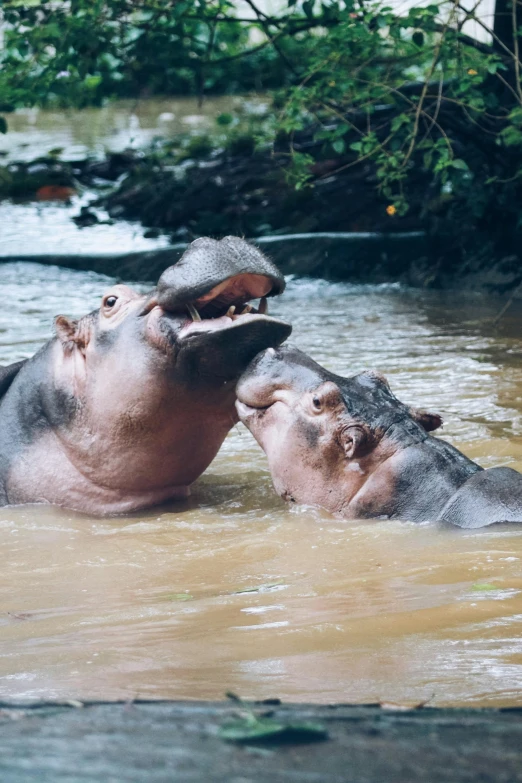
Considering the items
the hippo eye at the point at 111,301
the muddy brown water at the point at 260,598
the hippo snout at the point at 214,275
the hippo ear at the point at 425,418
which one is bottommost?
the muddy brown water at the point at 260,598

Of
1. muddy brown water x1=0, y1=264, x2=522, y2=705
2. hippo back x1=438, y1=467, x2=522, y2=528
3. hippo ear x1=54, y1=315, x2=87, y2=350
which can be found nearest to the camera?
muddy brown water x1=0, y1=264, x2=522, y2=705

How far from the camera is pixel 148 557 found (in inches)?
147

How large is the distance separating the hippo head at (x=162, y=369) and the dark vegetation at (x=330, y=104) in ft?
9.55

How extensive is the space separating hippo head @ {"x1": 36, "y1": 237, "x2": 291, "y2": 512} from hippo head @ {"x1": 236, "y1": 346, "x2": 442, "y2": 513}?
4.2 inches

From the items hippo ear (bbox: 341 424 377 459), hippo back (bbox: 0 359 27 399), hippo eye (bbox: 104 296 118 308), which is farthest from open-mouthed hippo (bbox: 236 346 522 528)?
hippo back (bbox: 0 359 27 399)

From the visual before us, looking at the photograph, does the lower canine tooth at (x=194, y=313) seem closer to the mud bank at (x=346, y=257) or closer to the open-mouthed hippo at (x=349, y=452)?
the open-mouthed hippo at (x=349, y=452)

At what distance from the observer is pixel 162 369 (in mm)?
4070

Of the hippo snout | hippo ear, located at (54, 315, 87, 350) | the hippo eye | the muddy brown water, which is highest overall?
the hippo snout

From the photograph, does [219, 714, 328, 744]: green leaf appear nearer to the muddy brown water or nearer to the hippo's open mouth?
the muddy brown water

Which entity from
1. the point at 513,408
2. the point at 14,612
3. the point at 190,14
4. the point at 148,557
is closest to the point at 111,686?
the point at 14,612

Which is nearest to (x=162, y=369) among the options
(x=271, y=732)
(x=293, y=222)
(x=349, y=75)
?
(x=271, y=732)

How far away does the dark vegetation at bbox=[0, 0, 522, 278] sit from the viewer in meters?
7.56

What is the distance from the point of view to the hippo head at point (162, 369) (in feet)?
12.9

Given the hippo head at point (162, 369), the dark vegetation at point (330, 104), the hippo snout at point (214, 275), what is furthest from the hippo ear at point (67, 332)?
the dark vegetation at point (330, 104)
